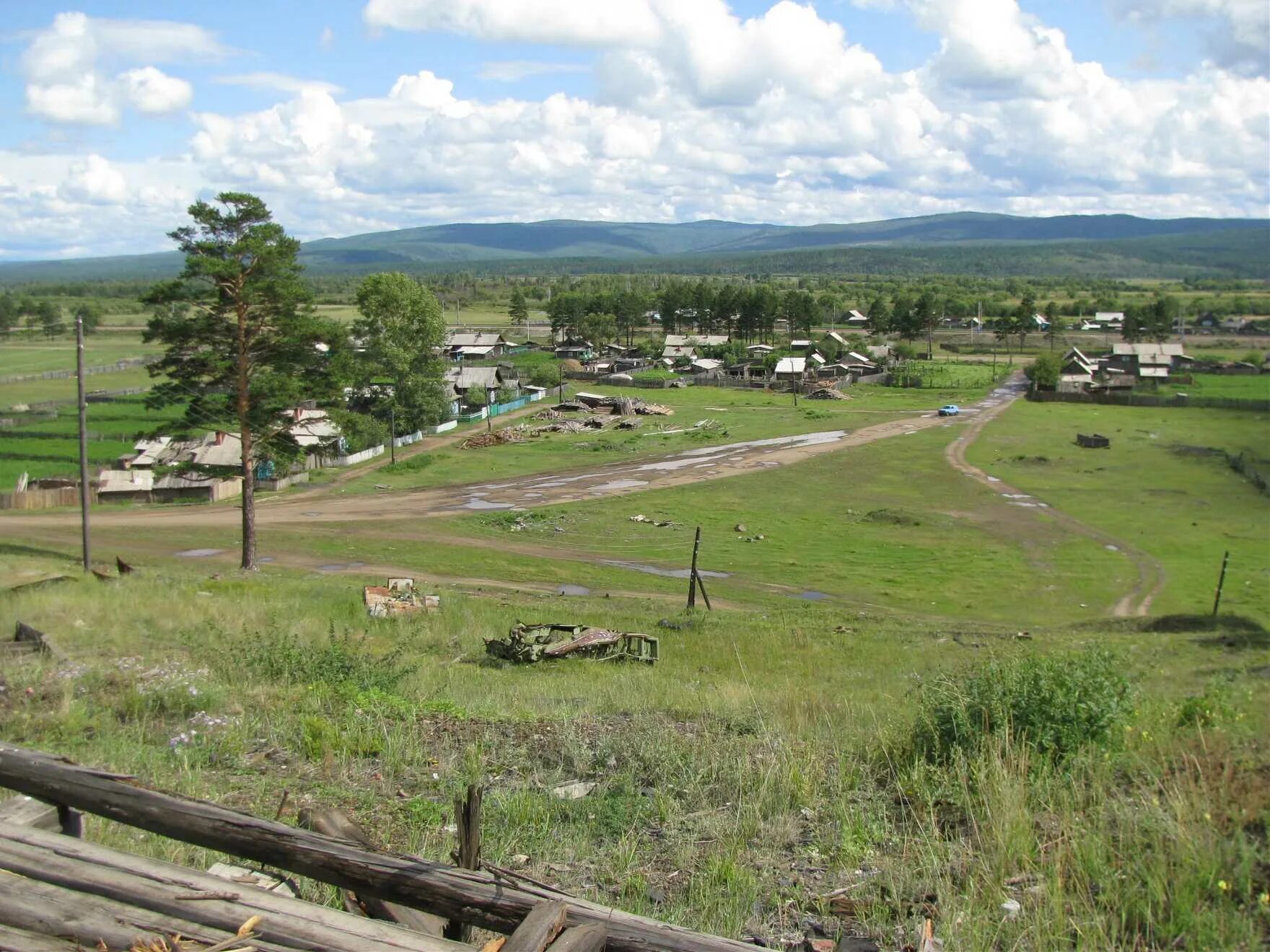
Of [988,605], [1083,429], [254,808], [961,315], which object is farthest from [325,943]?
[961,315]

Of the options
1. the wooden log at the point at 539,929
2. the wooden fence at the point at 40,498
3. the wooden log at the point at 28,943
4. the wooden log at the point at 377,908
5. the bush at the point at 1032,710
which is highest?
Result: the wooden log at the point at 539,929

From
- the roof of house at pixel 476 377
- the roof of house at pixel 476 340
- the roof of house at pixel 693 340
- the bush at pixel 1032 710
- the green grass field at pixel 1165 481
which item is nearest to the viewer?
the bush at pixel 1032 710

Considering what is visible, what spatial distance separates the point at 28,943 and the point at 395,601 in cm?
2150

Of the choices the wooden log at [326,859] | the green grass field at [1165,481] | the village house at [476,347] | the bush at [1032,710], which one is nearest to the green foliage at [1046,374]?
the green grass field at [1165,481]

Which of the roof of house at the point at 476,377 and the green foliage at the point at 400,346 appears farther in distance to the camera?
the roof of house at the point at 476,377

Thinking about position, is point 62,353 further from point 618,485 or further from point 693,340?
point 618,485

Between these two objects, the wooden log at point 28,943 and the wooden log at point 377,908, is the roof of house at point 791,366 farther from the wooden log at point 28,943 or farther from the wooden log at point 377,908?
the wooden log at point 28,943

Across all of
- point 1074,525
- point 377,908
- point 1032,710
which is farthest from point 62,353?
point 377,908

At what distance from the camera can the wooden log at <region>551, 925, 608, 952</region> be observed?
3494 millimetres

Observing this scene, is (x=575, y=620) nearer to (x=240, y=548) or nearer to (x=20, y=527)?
(x=240, y=548)

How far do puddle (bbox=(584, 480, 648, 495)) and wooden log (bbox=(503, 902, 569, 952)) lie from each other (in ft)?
157

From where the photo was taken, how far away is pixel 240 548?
1533 inches

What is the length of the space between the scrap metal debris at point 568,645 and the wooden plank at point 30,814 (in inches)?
544

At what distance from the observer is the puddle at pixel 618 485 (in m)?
52.0
